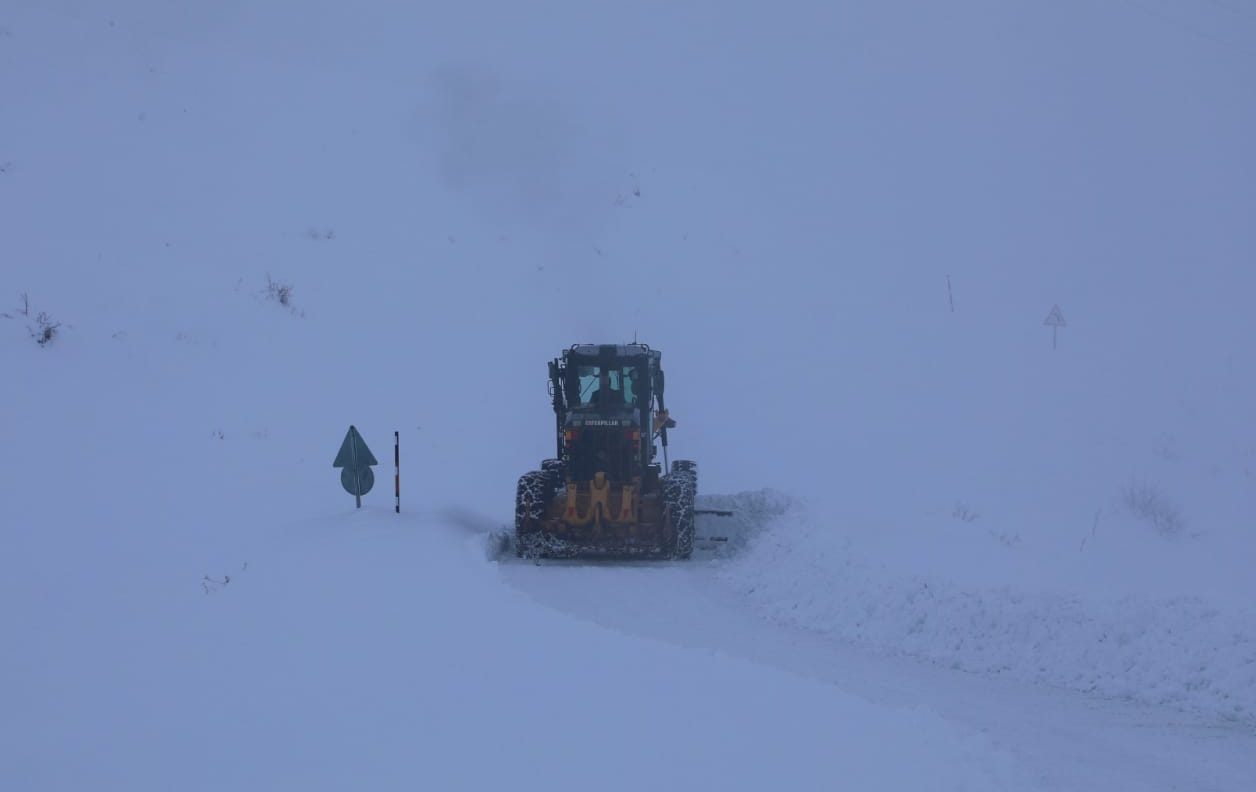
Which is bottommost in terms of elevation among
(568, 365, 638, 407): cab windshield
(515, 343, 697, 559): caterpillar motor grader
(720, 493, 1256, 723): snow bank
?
(720, 493, 1256, 723): snow bank

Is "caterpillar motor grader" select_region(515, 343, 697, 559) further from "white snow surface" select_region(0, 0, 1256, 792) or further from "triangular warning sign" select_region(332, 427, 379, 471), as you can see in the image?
"triangular warning sign" select_region(332, 427, 379, 471)

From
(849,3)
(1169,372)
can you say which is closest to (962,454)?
(1169,372)

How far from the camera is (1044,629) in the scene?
30.3ft

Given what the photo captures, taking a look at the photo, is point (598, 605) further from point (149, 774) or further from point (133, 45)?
point (133, 45)

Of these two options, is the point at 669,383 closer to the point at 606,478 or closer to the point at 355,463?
the point at 606,478

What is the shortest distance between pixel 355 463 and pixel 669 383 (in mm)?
11468

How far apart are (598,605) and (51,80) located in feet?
80.6

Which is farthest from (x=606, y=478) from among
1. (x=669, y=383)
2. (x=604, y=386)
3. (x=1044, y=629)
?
(x=669, y=383)

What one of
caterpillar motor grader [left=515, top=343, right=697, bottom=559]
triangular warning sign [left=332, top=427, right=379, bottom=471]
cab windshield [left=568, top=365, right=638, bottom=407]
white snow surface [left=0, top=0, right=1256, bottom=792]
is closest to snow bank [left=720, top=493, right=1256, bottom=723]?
white snow surface [left=0, top=0, right=1256, bottom=792]

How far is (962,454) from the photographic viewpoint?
18.8 m

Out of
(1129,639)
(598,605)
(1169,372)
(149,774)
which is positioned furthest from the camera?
(1169,372)

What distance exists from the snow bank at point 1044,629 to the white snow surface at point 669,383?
39 mm

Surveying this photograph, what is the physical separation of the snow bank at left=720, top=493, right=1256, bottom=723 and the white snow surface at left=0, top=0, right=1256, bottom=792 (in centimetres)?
4

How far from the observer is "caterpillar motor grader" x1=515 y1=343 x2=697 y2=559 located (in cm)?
1352
